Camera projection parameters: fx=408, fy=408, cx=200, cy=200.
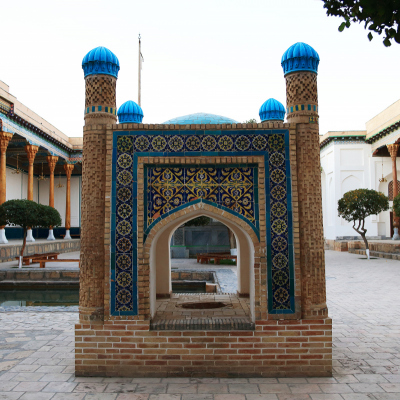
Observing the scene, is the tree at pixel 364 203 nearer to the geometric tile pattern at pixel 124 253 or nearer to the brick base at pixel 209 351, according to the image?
the brick base at pixel 209 351

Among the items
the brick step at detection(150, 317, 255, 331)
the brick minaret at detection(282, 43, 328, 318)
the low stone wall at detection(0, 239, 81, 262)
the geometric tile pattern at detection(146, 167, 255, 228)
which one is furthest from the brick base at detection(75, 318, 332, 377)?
the low stone wall at detection(0, 239, 81, 262)

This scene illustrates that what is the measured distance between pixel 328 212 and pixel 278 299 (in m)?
24.5

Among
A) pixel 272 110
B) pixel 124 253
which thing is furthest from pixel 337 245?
pixel 124 253

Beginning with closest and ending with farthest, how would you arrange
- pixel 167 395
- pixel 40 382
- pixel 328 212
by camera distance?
pixel 167 395, pixel 40 382, pixel 328 212

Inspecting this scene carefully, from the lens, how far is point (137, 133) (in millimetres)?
4207

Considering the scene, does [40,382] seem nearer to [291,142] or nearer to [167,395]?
[167,395]

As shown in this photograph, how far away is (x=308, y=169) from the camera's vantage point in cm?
414

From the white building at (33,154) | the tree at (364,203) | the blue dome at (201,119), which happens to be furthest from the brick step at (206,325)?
the white building at (33,154)

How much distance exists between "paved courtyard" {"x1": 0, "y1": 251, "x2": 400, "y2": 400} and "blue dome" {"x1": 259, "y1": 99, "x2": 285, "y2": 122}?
3.00m

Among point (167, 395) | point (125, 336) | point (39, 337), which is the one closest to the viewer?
point (167, 395)

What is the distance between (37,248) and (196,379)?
52.1 feet

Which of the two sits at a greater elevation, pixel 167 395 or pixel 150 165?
pixel 150 165

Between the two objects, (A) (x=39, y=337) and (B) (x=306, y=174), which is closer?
(B) (x=306, y=174)

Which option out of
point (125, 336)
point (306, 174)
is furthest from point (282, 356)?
point (306, 174)
